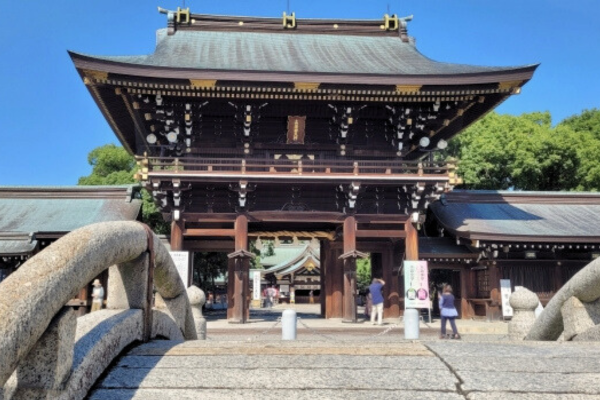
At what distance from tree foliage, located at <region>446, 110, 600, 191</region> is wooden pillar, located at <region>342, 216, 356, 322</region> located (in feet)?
54.9

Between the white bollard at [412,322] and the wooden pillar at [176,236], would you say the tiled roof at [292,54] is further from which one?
the white bollard at [412,322]

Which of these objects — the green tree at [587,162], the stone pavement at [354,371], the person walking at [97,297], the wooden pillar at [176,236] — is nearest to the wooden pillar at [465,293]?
the wooden pillar at [176,236]

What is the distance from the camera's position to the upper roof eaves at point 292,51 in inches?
675

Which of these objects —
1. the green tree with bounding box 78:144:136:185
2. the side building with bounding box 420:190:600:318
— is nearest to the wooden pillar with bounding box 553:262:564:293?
the side building with bounding box 420:190:600:318

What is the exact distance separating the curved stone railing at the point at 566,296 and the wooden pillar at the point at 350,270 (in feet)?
36.2

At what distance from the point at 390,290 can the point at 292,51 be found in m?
9.57

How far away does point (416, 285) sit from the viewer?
1509 centimetres

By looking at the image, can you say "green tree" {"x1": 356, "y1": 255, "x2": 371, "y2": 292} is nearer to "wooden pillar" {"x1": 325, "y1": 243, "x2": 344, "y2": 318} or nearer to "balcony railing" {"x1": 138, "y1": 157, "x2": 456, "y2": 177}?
"wooden pillar" {"x1": 325, "y1": 243, "x2": 344, "y2": 318}

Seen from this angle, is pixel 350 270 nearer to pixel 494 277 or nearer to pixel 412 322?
pixel 494 277

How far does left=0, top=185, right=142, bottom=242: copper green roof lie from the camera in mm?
18125

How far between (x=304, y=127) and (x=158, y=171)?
4.66 m

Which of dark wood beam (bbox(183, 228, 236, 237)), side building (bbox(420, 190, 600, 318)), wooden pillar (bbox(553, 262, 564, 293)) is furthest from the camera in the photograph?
wooden pillar (bbox(553, 262, 564, 293))

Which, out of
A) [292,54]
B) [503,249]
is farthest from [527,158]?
[292,54]

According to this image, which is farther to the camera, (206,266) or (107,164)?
(107,164)
